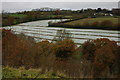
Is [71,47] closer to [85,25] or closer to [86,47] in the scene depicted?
[86,47]

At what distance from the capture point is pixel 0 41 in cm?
736

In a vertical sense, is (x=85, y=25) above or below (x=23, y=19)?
below

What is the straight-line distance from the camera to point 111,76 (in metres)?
1.78

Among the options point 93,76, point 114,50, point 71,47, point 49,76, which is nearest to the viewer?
point 93,76

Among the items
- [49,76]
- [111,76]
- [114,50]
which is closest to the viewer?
[111,76]

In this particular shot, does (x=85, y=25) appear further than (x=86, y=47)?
No

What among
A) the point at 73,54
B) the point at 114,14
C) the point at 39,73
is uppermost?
the point at 114,14

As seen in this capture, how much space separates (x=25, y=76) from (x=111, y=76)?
126 centimetres

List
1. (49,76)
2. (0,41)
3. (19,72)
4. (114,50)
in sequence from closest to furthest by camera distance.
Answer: (49,76) < (19,72) < (114,50) < (0,41)

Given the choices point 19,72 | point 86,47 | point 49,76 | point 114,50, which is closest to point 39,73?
point 49,76

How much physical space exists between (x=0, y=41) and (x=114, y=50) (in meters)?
5.72

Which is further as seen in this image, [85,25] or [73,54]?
[73,54]

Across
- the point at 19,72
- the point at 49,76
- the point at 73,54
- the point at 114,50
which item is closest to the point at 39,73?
the point at 49,76

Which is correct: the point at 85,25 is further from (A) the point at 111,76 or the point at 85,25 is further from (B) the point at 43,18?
(B) the point at 43,18
